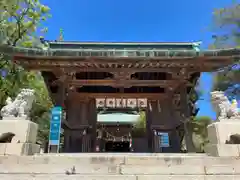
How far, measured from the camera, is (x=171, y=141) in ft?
36.0

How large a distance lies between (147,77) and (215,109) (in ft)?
14.7

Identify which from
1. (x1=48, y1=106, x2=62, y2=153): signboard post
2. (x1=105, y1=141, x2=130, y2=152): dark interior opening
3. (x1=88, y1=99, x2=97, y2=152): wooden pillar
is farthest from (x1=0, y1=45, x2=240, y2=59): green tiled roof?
(x1=105, y1=141, x2=130, y2=152): dark interior opening

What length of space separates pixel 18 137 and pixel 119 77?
16.6 feet

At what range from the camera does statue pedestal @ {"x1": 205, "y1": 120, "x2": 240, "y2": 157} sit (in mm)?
5578

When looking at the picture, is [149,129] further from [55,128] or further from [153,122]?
[55,128]

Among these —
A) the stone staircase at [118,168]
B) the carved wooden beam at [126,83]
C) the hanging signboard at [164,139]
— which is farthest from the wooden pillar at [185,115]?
the stone staircase at [118,168]

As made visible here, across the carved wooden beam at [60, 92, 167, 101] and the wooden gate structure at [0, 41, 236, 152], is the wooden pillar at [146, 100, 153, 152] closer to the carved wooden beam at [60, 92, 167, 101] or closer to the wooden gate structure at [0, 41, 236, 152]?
the wooden gate structure at [0, 41, 236, 152]

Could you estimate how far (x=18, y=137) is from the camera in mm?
5719

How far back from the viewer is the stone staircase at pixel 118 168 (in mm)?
5031

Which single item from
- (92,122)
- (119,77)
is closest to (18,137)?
(119,77)

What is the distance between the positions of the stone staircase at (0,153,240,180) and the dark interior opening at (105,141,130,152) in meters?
15.5

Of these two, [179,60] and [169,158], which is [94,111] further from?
[169,158]

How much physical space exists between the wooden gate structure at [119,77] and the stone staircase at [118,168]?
12.6ft

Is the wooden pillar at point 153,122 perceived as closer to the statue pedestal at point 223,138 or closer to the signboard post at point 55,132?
the statue pedestal at point 223,138
